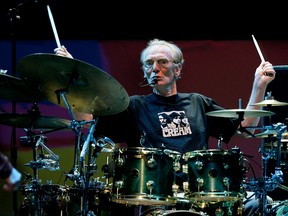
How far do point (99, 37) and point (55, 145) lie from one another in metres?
1.04

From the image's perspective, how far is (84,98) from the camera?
2.74 m

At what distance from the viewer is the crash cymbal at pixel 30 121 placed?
286 cm

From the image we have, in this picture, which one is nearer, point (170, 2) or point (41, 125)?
point (41, 125)

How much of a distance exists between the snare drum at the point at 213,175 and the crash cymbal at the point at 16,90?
3.07 feet

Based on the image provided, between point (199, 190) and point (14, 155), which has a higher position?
point (14, 155)

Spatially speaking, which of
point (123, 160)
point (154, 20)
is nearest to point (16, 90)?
point (123, 160)

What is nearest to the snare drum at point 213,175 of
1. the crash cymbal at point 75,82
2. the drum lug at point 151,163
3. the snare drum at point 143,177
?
the snare drum at point 143,177

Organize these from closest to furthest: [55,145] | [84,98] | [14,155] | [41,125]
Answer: [84,98] → [41,125] → [14,155] → [55,145]

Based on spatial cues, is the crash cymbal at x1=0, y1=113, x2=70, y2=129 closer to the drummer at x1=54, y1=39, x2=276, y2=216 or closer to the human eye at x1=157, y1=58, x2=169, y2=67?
the drummer at x1=54, y1=39, x2=276, y2=216

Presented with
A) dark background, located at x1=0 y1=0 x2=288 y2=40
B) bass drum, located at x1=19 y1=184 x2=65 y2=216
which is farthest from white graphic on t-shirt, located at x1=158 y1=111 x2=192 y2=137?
dark background, located at x1=0 y1=0 x2=288 y2=40

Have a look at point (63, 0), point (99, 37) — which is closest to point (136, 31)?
point (99, 37)

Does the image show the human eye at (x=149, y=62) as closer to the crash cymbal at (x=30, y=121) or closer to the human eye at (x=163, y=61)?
the human eye at (x=163, y=61)

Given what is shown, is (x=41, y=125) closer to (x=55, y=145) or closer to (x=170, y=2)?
(x=55, y=145)

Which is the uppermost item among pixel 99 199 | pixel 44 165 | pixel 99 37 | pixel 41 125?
pixel 99 37
